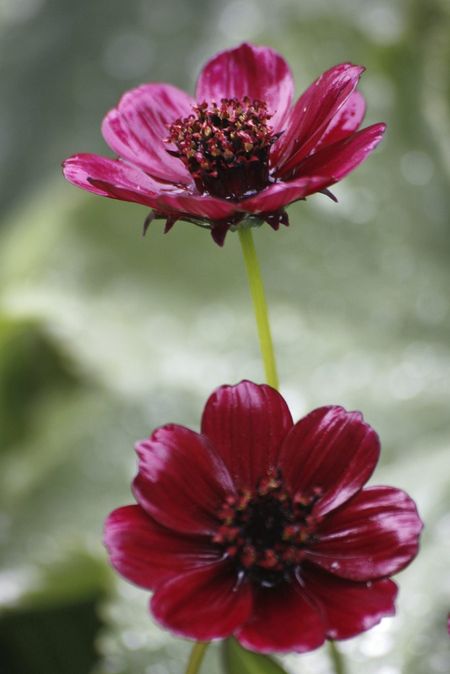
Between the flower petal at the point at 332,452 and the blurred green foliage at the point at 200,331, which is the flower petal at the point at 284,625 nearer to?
the flower petal at the point at 332,452

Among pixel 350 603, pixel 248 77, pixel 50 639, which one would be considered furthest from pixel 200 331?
pixel 350 603

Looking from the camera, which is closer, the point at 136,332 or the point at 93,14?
the point at 136,332

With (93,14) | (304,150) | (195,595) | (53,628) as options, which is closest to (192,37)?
(93,14)

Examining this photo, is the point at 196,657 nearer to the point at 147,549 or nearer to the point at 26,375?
the point at 147,549

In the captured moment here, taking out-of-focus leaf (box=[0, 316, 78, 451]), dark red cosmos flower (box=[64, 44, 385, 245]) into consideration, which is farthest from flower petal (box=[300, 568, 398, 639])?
out-of-focus leaf (box=[0, 316, 78, 451])

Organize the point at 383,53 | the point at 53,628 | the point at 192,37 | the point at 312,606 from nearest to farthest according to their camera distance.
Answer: the point at 312,606
the point at 53,628
the point at 383,53
the point at 192,37

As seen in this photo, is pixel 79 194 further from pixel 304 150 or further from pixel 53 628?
pixel 304 150

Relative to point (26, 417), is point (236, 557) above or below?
below
